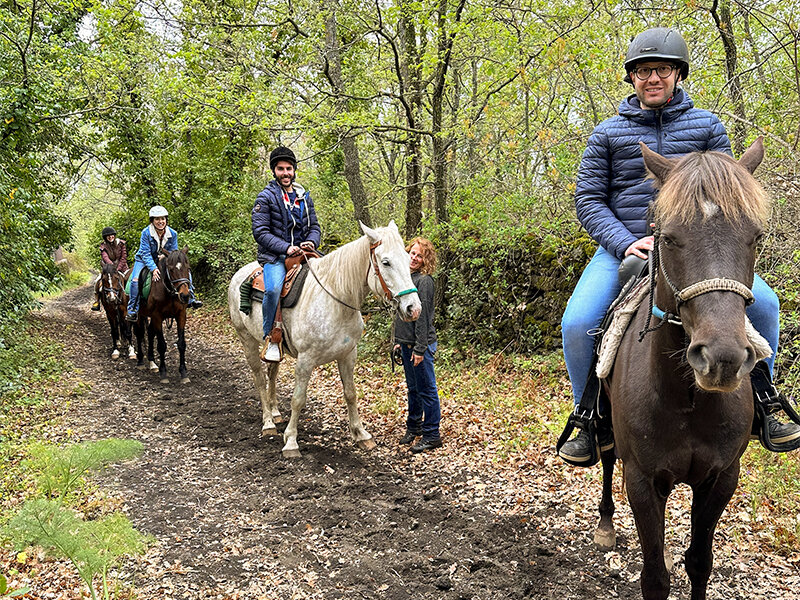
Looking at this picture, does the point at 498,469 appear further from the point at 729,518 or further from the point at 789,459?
the point at 789,459

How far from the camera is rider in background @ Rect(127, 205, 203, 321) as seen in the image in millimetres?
10047

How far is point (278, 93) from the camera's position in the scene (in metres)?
10.3

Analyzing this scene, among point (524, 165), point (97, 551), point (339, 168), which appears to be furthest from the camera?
point (339, 168)

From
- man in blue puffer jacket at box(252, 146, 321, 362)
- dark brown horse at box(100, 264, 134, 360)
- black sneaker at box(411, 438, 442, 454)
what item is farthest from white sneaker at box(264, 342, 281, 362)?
dark brown horse at box(100, 264, 134, 360)

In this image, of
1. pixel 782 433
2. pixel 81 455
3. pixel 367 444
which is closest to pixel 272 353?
pixel 367 444

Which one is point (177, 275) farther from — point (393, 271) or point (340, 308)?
point (393, 271)

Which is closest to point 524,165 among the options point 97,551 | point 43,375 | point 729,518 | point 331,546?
point 729,518

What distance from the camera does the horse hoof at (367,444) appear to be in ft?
20.4

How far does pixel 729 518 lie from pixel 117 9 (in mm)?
13406

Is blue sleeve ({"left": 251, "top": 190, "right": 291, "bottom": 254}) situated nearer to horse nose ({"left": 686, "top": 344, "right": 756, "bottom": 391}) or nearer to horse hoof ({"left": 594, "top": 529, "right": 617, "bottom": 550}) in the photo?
horse hoof ({"left": 594, "top": 529, "right": 617, "bottom": 550})

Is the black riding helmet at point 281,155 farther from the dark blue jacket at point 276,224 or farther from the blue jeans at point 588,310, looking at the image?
the blue jeans at point 588,310

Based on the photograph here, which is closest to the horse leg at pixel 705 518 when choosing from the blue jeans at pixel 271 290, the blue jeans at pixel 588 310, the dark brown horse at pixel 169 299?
the blue jeans at pixel 588 310

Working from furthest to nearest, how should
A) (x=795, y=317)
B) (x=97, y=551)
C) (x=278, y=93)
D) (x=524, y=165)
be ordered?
(x=278, y=93)
(x=524, y=165)
(x=795, y=317)
(x=97, y=551)

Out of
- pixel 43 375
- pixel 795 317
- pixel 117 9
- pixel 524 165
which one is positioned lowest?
pixel 43 375
